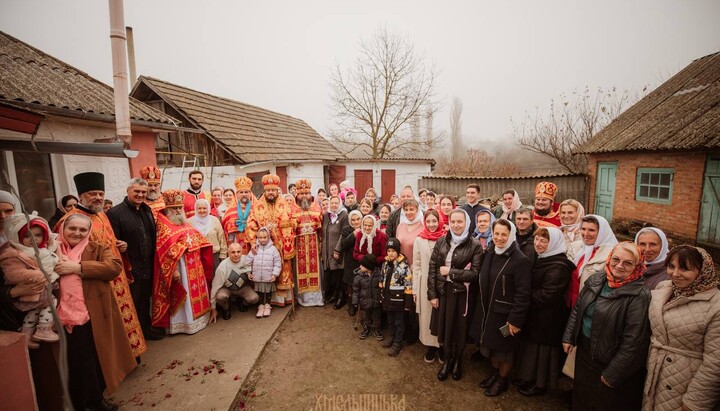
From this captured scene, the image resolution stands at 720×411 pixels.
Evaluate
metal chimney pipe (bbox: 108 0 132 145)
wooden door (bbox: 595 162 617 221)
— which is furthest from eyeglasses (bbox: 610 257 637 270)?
wooden door (bbox: 595 162 617 221)

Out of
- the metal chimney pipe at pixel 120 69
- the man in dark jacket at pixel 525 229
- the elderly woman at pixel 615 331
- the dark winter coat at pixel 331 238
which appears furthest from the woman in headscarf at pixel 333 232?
the elderly woman at pixel 615 331

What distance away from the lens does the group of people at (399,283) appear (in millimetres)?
2188

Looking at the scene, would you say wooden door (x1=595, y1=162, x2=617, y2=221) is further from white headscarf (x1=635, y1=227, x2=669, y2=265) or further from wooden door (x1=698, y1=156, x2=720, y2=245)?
Answer: white headscarf (x1=635, y1=227, x2=669, y2=265)

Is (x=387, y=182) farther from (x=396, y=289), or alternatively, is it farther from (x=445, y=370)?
(x=445, y=370)

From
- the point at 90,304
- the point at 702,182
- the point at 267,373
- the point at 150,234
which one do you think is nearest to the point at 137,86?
the point at 150,234

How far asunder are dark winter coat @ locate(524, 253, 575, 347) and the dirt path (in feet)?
2.65

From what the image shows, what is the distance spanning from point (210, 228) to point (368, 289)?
2.70 metres

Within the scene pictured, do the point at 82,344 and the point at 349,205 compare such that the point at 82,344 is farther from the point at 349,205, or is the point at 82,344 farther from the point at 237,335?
the point at 349,205

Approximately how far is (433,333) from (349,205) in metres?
2.96

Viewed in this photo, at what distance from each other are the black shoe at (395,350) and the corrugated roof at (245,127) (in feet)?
24.1

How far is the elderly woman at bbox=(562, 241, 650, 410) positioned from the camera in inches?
89.9

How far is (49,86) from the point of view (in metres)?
4.98

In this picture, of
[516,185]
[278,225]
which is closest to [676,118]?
[516,185]

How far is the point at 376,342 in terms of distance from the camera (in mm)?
4273
